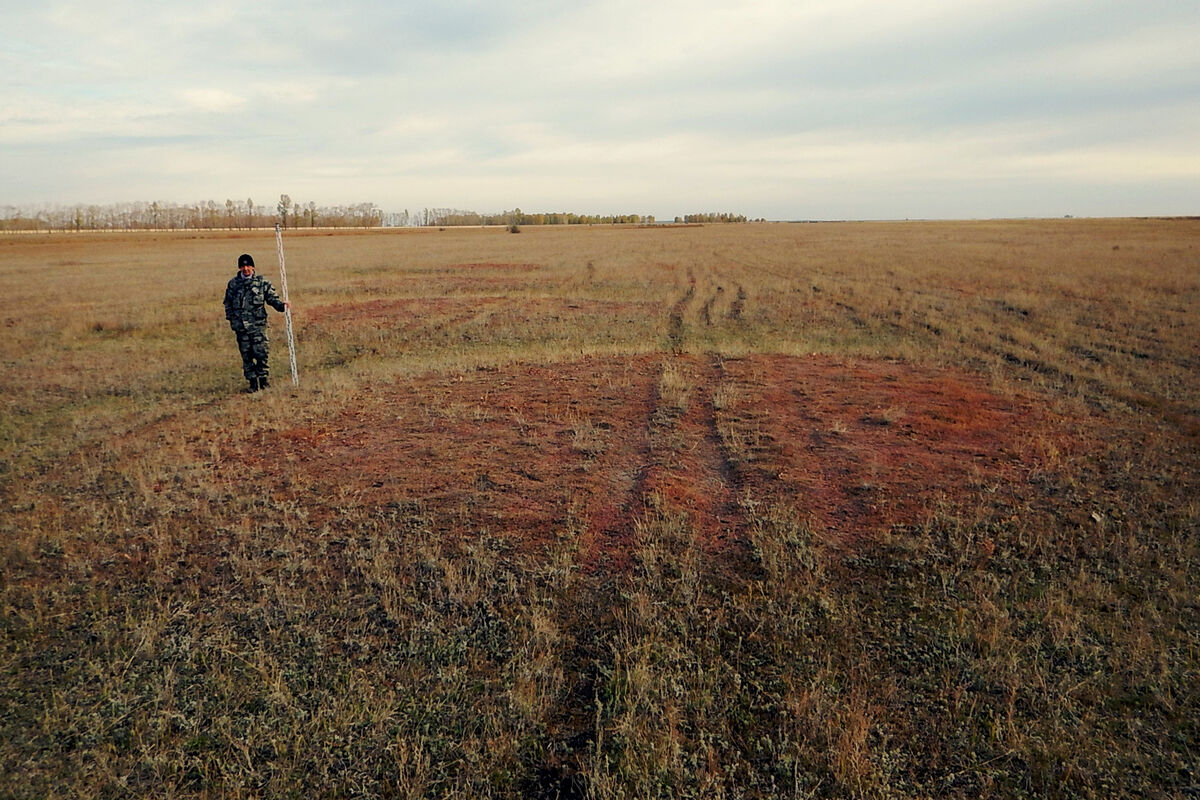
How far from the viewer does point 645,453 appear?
323 inches

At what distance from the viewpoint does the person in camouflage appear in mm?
10969

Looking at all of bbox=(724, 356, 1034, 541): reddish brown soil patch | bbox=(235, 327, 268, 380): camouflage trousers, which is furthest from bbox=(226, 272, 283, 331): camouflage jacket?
bbox=(724, 356, 1034, 541): reddish brown soil patch

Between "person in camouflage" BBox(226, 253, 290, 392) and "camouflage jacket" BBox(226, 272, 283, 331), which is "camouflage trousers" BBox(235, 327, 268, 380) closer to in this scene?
"person in camouflage" BBox(226, 253, 290, 392)

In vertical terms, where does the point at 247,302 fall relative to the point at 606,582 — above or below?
above

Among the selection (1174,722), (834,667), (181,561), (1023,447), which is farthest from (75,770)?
(1023,447)

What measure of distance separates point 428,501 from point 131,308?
21707mm

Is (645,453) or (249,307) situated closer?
(645,453)

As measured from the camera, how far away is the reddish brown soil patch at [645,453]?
21.3ft

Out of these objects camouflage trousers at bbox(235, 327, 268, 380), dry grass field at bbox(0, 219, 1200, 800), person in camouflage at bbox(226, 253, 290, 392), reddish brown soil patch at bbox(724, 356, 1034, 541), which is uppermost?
person in camouflage at bbox(226, 253, 290, 392)

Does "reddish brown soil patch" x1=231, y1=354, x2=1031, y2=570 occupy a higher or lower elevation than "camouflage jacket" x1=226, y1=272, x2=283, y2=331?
lower

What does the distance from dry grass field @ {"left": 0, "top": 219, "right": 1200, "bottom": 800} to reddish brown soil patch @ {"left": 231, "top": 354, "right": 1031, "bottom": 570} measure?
0.20 ft

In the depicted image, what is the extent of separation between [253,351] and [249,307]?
0.90 meters

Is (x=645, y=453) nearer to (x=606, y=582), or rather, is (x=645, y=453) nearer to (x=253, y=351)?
(x=606, y=582)

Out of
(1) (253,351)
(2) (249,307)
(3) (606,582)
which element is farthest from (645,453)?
(1) (253,351)
